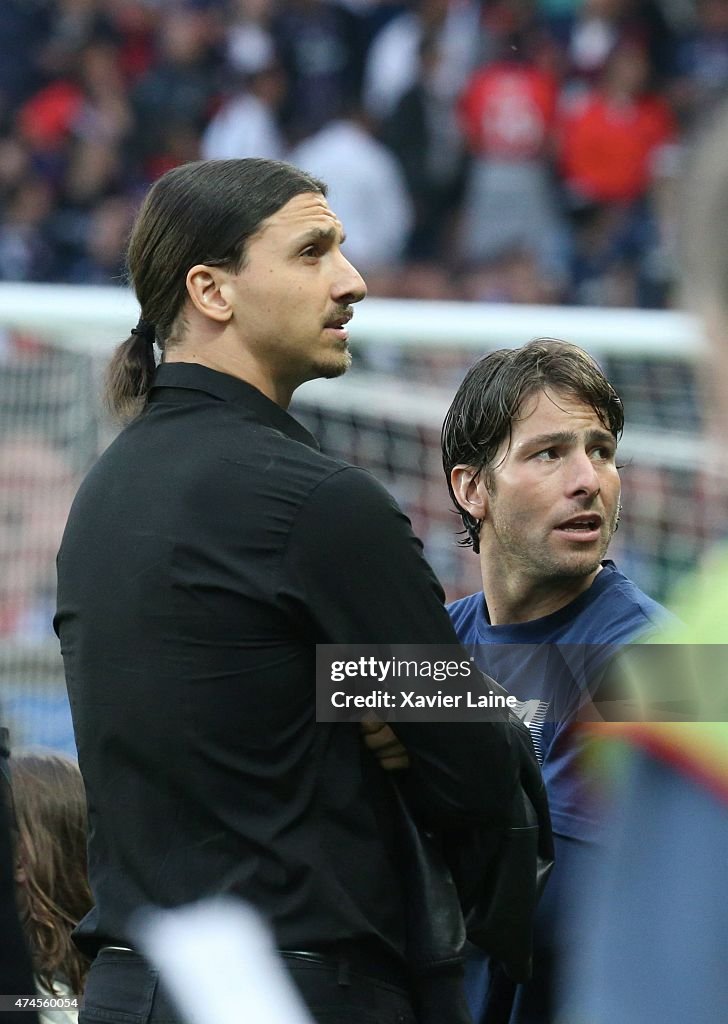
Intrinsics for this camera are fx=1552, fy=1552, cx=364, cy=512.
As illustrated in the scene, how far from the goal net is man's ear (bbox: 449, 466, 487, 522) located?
231 cm

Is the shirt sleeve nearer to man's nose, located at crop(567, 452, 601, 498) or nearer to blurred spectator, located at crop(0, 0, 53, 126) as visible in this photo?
man's nose, located at crop(567, 452, 601, 498)

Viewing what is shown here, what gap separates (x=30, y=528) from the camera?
16.5ft

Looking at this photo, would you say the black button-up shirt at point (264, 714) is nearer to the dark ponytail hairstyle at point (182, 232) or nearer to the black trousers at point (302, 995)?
the black trousers at point (302, 995)

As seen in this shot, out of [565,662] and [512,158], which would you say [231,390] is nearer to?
[565,662]

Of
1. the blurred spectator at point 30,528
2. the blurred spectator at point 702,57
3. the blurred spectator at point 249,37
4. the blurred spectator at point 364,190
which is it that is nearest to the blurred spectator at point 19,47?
the blurred spectator at point 249,37

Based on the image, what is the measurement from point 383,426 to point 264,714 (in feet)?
12.1

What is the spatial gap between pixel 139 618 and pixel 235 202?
54cm

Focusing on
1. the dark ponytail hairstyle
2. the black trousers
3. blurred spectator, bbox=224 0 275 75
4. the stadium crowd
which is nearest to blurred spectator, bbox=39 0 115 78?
the stadium crowd

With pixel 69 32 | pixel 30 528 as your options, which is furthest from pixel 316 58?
pixel 30 528

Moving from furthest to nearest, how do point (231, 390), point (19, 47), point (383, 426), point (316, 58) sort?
1. point (19, 47)
2. point (316, 58)
3. point (383, 426)
4. point (231, 390)

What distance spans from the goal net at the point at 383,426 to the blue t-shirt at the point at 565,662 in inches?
99.2

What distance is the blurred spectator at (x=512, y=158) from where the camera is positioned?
866cm

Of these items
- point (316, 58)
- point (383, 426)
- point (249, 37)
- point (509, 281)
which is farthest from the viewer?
point (249, 37)

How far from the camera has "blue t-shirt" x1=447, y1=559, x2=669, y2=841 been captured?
6.43ft
